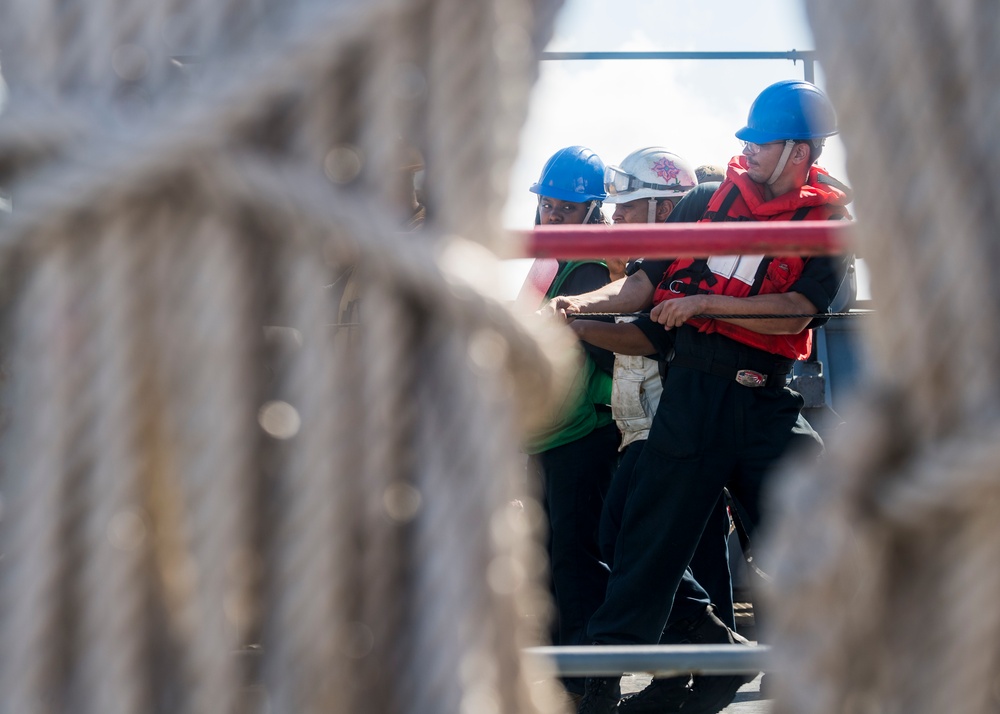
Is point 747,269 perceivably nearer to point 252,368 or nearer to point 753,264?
point 753,264

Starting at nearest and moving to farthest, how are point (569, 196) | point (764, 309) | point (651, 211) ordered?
1. point (764, 309)
2. point (569, 196)
3. point (651, 211)

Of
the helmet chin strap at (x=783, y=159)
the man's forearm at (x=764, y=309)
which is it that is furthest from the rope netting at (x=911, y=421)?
the helmet chin strap at (x=783, y=159)

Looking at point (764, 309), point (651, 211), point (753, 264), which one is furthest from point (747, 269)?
point (651, 211)

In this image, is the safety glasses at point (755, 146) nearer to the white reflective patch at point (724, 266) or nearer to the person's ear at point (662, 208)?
the white reflective patch at point (724, 266)

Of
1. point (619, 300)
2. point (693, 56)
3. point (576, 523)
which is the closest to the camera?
point (619, 300)

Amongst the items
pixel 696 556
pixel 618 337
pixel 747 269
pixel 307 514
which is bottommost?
pixel 696 556

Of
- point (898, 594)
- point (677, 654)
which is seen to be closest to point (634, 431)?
point (677, 654)

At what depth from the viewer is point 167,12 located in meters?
0.55

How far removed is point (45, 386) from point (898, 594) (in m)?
A: 0.45

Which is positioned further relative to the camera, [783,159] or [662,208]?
[662,208]

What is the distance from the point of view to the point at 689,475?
2.26 metres

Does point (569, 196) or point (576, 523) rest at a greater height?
point (569, 196)

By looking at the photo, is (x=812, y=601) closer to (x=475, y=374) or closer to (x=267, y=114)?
(x=475, y=374)

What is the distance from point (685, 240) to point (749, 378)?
1316mm
